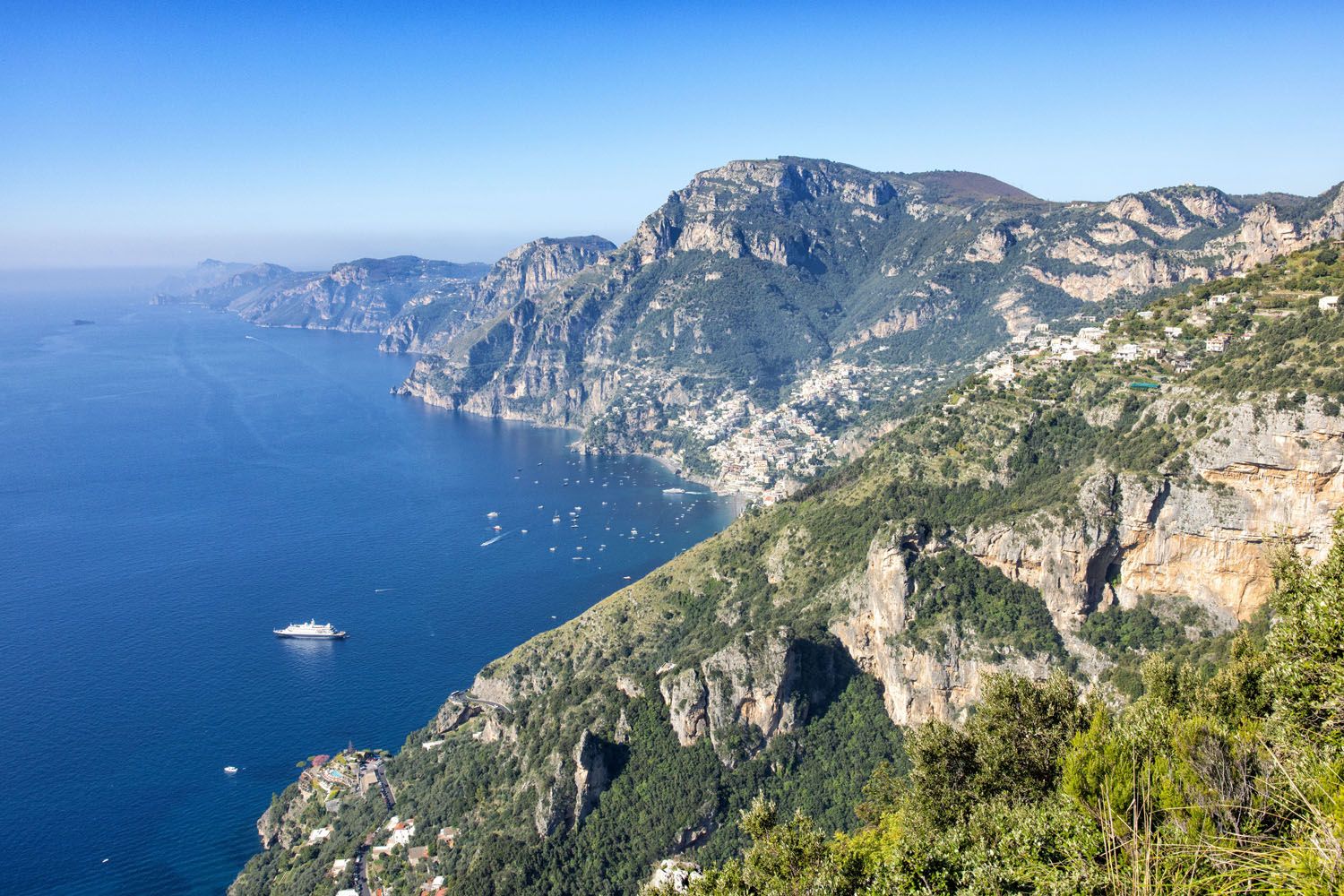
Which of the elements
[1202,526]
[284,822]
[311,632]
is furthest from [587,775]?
[311,632]

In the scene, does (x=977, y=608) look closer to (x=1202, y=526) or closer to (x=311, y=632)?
(x=1202, y=526)

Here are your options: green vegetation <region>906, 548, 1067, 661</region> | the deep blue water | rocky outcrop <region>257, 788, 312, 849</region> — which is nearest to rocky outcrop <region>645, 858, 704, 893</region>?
green vegetation <region>906, 548, 1067, 661</region>

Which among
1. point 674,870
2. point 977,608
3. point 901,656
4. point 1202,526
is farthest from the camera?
point 901,656

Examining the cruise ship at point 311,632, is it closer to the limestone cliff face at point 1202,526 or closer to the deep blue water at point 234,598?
the deep blue water at point 234,598

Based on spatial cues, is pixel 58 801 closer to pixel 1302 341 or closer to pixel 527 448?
pixel 1302 341

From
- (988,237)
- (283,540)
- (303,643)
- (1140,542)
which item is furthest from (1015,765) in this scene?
(988,237)

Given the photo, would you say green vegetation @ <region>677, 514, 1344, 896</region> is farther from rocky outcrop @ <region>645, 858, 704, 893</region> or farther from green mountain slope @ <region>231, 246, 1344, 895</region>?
rocky outcrop @ <region>645, 858, 704, 893</region>

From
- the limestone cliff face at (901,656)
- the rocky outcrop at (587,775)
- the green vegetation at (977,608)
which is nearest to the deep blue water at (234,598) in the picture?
the rocky outcrop at (587,775)
